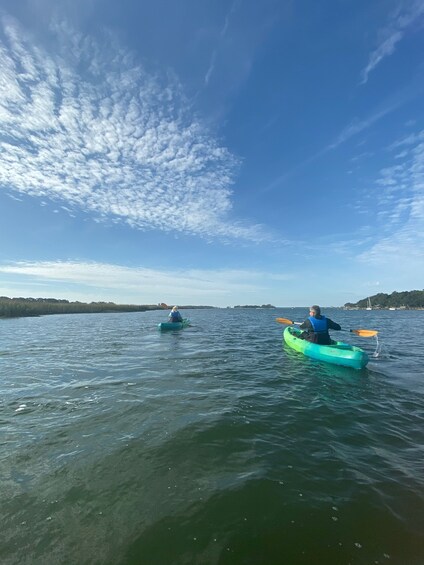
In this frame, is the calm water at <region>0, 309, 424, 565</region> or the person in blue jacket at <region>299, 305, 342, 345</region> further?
the person in blue jacket at <region>299, 305, 342, 345</region>

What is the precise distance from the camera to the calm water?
3.90m

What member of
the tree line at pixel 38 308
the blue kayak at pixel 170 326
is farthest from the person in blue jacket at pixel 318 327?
the tree line at pixel 38 308

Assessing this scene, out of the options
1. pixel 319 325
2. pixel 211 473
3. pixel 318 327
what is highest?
pixel 319 325

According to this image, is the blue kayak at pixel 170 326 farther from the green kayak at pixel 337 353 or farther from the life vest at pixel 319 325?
the life vest at pixel 319 325

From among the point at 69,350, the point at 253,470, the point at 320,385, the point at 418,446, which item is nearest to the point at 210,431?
the point at 253,470

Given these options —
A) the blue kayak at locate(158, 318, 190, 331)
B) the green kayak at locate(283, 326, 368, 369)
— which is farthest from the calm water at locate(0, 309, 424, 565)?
the blue kayak at locate(158, 318, 190, 331)

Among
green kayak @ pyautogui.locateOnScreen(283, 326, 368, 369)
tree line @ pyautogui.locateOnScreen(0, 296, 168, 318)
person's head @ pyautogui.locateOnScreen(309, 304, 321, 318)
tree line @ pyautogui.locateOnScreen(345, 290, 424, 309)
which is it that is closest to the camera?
green kayak @ pyautogui.locateOnScreen(283, 326, 368, 369)

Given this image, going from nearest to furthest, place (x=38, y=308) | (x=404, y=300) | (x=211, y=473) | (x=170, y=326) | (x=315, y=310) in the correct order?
1. (x=211, y=473)
2. (x=315, y=310)
3. (x=170, y=326)
4. (x=38, y=308)
5. (x=404, y=300)

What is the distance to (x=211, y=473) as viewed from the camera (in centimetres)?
553

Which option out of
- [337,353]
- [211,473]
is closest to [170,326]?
[337,353]

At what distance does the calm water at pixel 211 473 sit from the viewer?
3.90 meters

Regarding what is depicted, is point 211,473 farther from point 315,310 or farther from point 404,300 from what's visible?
point 404,300

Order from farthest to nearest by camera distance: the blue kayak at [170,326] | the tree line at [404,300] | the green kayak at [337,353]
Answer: the tree line at [404,300]
the blue kayak at [170,326]
the green kayak at [337,353]

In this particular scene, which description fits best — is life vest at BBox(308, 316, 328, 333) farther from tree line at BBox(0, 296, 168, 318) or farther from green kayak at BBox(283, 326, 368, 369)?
tree line at BBox(0, 296, 168, 318)
